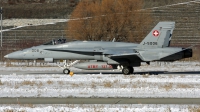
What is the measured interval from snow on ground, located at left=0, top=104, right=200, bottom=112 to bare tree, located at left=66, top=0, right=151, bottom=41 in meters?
40.9

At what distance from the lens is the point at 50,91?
722 inches

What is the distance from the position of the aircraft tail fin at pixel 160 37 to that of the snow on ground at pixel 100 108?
50.3 feet

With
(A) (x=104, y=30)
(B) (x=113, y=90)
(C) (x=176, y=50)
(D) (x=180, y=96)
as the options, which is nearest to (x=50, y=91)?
(B) (x=113, y=90)

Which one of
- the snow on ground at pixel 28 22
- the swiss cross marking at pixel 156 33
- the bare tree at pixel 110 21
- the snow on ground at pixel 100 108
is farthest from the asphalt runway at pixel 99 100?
the snow on ground at pixel 28 22

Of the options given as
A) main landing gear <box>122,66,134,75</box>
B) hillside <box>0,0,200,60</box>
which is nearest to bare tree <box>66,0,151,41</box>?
hillside <box>0,0,200,60</box>

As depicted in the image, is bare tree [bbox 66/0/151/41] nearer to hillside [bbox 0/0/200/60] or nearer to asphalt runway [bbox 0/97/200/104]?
hillside [bbox 0/0/200/60]

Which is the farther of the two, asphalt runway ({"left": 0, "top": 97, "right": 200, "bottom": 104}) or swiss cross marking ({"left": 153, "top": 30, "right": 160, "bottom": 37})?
swiss cross marking ({"left": 153, "top": 30, "right": 160, "bottom": 37})

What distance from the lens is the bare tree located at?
56.3 m

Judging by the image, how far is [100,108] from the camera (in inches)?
531

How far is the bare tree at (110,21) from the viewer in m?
56.3

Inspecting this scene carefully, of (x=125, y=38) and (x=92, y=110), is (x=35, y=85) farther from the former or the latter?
(x=125, y=38)

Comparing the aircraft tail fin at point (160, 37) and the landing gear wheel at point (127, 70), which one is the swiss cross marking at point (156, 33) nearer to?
the aircraft tail fin at point (160, 37)

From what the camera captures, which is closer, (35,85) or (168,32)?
(35,85)

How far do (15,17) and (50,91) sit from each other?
54808 mm
